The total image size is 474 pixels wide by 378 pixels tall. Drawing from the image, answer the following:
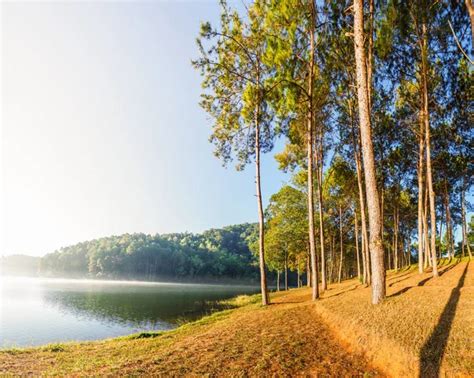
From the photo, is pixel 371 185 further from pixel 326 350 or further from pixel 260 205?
pixel 260 205

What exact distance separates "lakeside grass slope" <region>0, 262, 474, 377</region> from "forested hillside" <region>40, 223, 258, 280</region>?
9187 cm

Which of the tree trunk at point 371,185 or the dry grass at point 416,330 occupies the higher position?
the tree trunk at point 371,185

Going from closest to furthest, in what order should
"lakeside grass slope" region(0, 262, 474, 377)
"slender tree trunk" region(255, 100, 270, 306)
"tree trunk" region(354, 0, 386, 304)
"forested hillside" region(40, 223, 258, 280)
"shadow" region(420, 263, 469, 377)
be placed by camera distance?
"shadow" region(420, 263, 469, 377)
"lakeside grass slope" region(0, 262, 474, 377)
"tree trunk" region(354, 0, 386, 304)
"slender tree trunk" region(255, 100, 270, 306)
"forested hillside" region(40, 223, 258, 280)

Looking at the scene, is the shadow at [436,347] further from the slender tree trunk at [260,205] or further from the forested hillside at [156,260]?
the forested hillside at [156,260]

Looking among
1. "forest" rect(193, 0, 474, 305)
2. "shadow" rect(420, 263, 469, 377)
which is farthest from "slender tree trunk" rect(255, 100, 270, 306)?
"shadow" rect(420, 263, 469, 377)

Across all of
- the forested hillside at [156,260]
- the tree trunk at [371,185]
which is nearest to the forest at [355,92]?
the tree trunk at [371,185]

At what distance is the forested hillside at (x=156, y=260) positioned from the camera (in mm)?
112375

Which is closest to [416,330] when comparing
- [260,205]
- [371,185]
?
[371,185]

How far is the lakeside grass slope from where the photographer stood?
19.9 ft

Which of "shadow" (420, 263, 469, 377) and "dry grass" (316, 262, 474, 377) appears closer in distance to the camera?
"shadow" (420, 263, 469, 377)

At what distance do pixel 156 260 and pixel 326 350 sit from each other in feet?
395

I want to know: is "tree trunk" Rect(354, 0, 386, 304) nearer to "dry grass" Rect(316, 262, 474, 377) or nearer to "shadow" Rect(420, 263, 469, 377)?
"dry grass" Rect(316, 262, 474, 377)

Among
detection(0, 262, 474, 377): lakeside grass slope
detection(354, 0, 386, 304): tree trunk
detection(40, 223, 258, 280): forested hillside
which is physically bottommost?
detection(40, 223, 258, 280): forested hillside

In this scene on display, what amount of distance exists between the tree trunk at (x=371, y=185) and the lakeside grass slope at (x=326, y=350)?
68 centimetres
